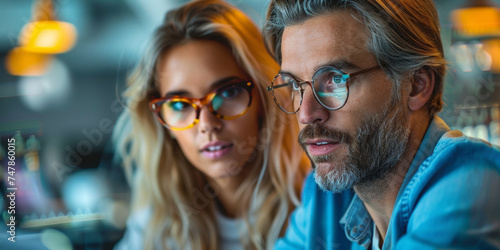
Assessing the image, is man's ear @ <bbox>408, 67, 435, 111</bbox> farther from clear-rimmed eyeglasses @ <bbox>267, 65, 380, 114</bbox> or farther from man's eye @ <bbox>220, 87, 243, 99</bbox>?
man's eye @ <bbox>220, 87, 243, 99</bbox>

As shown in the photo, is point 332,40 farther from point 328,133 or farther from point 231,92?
point 231,92

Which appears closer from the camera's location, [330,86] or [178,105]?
[330,86]

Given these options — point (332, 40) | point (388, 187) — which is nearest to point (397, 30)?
point (332, 40)

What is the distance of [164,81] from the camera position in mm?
797

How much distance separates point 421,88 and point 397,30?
8 cm

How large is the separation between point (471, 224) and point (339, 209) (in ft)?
0.77

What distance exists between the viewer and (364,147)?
1.89 feet

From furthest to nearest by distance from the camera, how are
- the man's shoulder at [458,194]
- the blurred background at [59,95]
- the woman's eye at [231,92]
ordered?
1. the blurred background at [59,95]
2. the woman's eye at [231,92]
3. the man's shoulder at [458,194]

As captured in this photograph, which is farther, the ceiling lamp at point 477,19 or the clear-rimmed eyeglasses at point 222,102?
the clear-rimmed eyeglasses at point 222,102

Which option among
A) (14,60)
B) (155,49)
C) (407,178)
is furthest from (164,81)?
(407,178)

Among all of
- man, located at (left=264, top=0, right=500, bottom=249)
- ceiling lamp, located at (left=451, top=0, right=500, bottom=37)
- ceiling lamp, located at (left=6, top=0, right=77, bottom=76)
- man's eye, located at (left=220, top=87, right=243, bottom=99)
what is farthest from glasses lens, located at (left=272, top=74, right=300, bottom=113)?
ceiling lamp, located at (left=6, top=0, right=77, bottom=76)

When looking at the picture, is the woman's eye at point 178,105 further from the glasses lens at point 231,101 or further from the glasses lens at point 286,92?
the glasses lens at point 286,92

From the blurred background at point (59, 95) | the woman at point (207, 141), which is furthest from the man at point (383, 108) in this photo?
the blurred background at point (59, 95)

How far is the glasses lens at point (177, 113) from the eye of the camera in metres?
0.77
